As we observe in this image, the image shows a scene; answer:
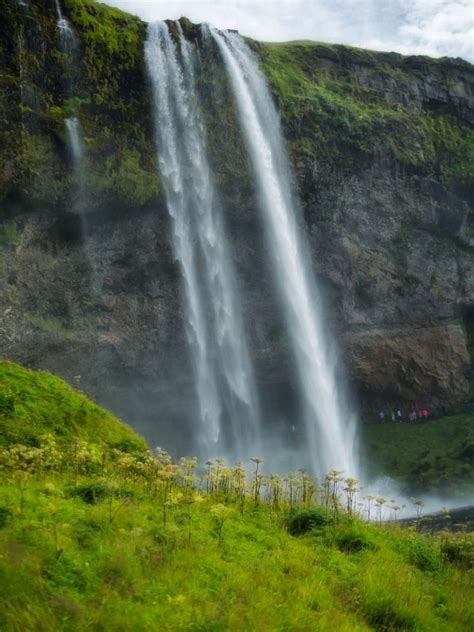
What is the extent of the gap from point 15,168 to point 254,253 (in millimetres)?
13800

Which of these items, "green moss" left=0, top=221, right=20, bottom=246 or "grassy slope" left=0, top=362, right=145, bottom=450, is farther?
"green moss" left=0, top=221, right=20, bottom=246

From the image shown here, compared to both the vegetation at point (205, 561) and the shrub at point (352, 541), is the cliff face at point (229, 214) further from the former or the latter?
the shrub at point (352, 541)

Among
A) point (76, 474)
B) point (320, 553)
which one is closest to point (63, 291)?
point (76, 474)

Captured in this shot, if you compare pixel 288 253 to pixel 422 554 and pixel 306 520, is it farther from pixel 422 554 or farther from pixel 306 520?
pixel 422 554

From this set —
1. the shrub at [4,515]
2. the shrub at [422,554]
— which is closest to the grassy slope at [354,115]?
the shrub at [422,554]

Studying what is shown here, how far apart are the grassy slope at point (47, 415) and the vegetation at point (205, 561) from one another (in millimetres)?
3144

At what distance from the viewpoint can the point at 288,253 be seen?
34.4 m

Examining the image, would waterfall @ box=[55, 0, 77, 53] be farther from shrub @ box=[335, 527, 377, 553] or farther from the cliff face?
shrub @ box=[335, 527, 377, 553]

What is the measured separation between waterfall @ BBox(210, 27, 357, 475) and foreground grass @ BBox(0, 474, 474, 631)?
24.7 m

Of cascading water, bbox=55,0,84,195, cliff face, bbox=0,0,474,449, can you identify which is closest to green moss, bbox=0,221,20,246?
cliff face, bbox=0,0,474,449

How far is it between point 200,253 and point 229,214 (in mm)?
3080

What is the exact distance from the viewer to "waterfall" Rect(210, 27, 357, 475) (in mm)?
33406

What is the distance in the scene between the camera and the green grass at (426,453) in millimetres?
30734

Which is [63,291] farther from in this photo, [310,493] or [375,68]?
[375,68]
